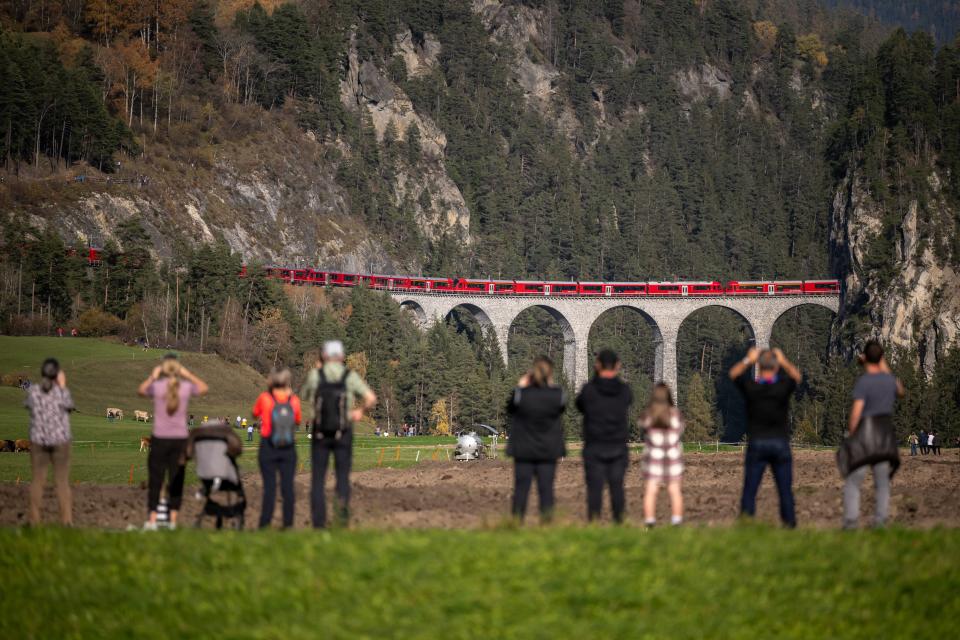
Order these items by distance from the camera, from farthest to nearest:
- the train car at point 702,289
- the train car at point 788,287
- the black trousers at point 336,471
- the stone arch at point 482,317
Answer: the train car at point 702,289
the stone arch at point 482,317
the train car at point 788,287
the black trousers at point 336,471

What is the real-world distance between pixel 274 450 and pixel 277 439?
202mm

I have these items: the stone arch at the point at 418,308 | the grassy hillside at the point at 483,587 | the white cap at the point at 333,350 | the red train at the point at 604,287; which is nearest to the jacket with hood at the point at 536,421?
the white cap at the point at 333,350

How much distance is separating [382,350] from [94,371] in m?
46.8

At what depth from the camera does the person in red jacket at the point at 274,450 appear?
18.8 m

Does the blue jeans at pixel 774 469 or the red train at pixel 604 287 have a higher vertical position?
the red train at pixel 604 287

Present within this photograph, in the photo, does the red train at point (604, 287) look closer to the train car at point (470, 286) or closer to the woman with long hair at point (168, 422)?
the train car at point (470, 286)

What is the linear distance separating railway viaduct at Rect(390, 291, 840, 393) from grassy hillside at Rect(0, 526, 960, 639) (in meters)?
140

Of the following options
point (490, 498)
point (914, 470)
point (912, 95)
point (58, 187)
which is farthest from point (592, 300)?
point (490, 498)

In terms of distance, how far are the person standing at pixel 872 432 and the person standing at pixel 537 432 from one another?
390 cm

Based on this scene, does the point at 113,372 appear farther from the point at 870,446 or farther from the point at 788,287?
the point at 788,287

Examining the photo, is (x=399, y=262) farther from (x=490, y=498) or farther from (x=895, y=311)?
(x=490, y=498)

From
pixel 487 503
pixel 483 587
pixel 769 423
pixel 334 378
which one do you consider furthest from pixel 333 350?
pixel 487 503

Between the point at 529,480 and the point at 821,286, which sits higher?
the point at 821,286

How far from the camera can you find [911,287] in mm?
148625
